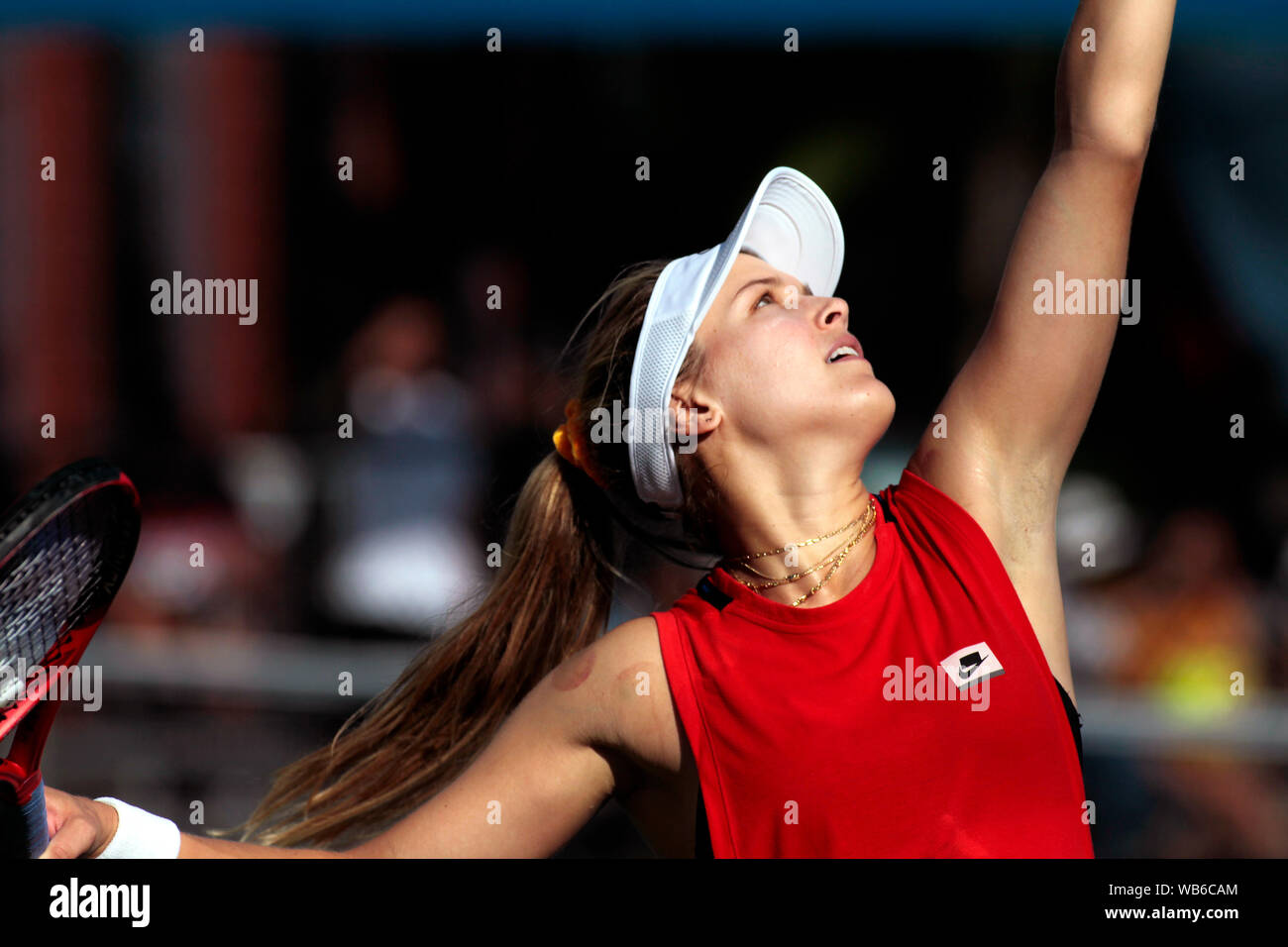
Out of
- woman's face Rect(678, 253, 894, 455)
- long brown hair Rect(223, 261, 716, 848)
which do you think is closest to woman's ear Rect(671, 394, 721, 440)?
woman's face Rect(678, 253, 894, 455)

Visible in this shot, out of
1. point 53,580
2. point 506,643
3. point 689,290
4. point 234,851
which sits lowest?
point 234,851

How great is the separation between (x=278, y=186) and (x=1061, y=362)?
553cm

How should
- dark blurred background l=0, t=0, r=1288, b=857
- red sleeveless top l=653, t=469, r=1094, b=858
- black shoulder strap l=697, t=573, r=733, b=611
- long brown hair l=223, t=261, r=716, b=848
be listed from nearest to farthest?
red sleeveless top l=653, t=469, r=1094, b=858 → black shoulder strap l=697, t=573, r=733, b=611 → long brown hair l=223, t=261, r=716, b=848 → dark blurred background l=0, t=0, r=1288, b=857

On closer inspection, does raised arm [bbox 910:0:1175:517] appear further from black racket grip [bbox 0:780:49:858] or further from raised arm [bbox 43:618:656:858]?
black racket grip [bbox 0:780:49:858]

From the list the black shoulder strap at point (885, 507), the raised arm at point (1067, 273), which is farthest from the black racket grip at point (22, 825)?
the raised arm at point (1067, 273)

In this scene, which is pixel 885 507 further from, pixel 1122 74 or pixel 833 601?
pixel 1122 74

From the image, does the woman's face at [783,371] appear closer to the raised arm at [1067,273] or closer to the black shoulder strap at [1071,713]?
the raised arm at [1067,273]

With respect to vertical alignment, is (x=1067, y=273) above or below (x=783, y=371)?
above

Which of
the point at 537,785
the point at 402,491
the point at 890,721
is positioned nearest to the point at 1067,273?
the point at 890,721

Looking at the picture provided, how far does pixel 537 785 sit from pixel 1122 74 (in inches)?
58.6

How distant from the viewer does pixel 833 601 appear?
2236mm

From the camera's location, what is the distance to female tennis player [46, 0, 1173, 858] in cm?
208

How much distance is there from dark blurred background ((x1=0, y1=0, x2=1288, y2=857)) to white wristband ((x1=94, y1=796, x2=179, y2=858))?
5.68ft

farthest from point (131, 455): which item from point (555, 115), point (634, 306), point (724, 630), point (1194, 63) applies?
point (1194, 63)
